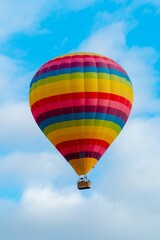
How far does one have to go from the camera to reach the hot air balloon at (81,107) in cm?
8781

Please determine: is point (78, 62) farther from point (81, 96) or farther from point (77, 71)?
point (81, 96)

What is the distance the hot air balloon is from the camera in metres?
87.8

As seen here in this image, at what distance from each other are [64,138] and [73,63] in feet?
17.0

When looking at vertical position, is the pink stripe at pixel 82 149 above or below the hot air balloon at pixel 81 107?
below

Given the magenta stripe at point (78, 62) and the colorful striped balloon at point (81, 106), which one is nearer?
the colorful striped balloon at point (81, 106)

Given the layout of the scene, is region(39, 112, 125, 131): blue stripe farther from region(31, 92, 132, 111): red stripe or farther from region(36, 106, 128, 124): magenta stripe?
region(31, 92, 132, 111): red stripe

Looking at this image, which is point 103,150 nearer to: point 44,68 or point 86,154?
point 86,154

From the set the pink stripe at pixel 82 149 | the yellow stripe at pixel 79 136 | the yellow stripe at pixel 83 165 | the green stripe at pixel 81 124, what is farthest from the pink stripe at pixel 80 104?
the yellow stripe at pixel 83 165

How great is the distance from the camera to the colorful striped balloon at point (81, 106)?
87.8 meters

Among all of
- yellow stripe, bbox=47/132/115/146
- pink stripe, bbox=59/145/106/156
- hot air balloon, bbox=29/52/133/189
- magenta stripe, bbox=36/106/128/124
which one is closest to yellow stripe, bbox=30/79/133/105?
hot air balloon, bbox=29/52/133/189

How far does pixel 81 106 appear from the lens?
8769 centimetres

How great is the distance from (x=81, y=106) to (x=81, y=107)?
0.09 metres

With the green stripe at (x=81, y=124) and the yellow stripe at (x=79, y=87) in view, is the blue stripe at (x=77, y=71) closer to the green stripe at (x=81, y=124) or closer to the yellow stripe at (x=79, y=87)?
the yellow stripe at (x=79, y=87)

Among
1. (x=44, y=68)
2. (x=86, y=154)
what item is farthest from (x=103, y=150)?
(x=44, y=68)
